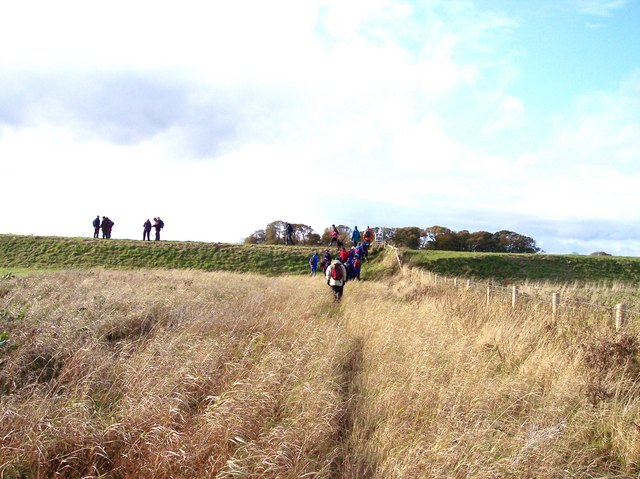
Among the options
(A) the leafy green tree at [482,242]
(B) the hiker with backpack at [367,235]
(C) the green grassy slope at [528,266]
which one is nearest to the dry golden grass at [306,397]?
(C) the green grassy slope at [528,266]

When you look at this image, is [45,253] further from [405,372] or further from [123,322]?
[405,372]

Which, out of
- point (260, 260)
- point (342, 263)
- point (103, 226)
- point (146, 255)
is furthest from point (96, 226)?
point (342, 263)

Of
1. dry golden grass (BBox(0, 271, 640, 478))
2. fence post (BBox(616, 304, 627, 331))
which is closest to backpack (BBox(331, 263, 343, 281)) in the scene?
Result: dry golden grass (BBox(0, 271, 640, 478))

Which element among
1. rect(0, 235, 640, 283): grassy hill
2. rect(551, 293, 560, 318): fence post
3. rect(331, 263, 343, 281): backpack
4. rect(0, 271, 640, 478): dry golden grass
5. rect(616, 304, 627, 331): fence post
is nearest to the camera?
rect(0, 271, 640, 478): dry golden grass

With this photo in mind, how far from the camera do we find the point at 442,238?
45.1m

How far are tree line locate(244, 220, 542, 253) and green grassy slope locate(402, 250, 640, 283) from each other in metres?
12.6

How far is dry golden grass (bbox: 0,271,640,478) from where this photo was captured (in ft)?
12.0

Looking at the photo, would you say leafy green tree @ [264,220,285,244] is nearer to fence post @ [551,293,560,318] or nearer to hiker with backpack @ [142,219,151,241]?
hiker with backpack @ [142,219,151,241]

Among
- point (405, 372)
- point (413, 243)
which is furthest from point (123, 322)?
point (413, 243)

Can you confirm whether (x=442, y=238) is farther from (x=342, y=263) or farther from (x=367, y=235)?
(x=342, y=263)

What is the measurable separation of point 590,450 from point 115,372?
5.04m

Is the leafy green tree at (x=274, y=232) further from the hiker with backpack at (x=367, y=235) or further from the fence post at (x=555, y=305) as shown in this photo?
the fence post at (x=555, y=305)

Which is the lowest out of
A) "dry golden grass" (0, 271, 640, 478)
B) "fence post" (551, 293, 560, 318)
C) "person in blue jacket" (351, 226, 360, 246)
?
"dry golden grass" (0, 271, 640, 478)

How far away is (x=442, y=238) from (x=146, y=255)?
28369mm
